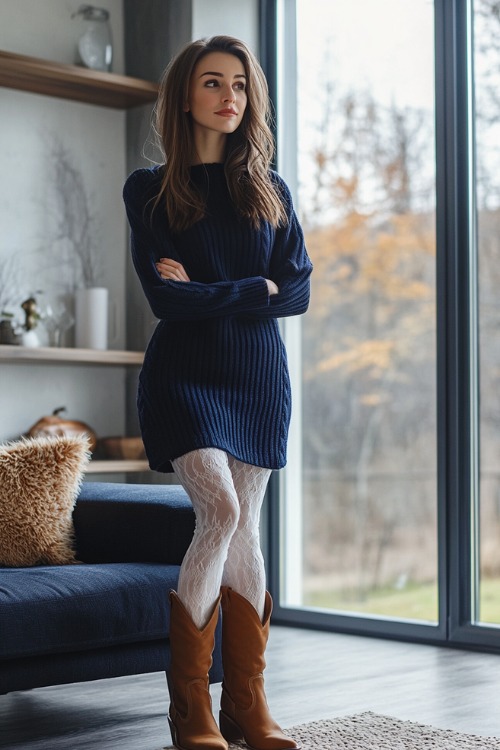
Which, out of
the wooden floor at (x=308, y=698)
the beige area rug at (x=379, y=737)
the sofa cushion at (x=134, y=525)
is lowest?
the wooden floor at (x=308, y=698)

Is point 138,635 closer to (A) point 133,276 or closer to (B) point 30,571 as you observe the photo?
(B) point 30,571

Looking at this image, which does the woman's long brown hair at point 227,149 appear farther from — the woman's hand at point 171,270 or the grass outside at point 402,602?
the grass outside at point 402,602

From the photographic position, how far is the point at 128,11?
15.1 feet

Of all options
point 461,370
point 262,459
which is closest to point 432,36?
point 461,370

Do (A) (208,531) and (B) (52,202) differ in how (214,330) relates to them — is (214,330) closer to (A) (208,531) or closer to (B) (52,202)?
(A) (208,531)

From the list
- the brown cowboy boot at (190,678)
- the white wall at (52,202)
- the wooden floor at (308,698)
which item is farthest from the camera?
the white wall at (52,202)

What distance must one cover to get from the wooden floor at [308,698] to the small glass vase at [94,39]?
232 cm

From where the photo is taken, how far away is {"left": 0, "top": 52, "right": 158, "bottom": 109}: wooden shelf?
13.4 ft

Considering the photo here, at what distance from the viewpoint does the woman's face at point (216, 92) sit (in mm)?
2455

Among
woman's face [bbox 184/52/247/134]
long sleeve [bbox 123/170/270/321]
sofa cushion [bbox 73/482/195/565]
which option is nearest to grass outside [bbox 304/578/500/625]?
sofa cushion [bbox 73/482/195/565]

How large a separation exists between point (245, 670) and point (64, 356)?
2016 mm

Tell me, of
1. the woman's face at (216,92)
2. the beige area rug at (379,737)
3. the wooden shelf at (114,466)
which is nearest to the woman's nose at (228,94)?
the woman's face at (216,92)

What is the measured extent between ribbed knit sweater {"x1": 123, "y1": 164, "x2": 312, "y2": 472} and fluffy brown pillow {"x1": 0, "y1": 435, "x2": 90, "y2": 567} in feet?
2.13

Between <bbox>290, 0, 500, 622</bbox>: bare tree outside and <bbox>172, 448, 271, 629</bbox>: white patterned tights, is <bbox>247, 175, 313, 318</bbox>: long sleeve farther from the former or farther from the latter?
<bbox>290, 0, 500, 622</bbox>: bare tree outside
